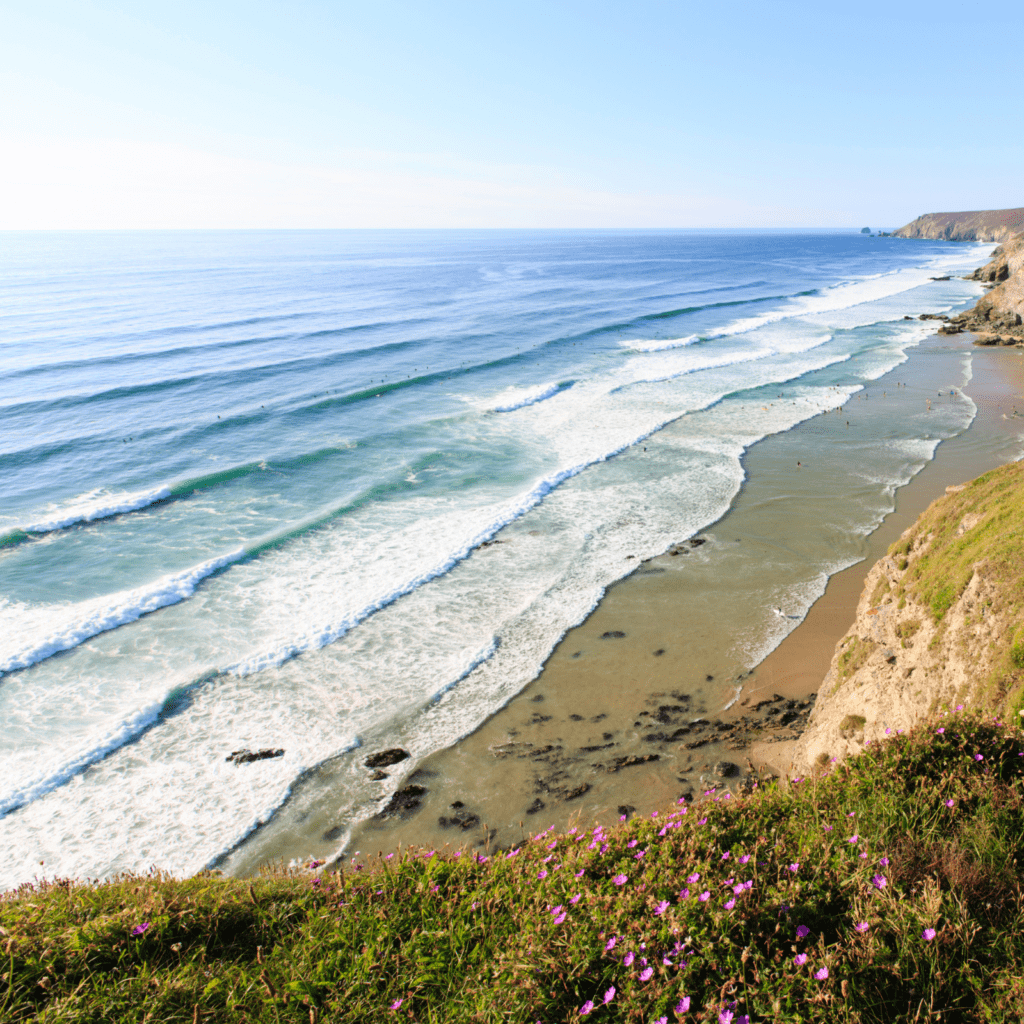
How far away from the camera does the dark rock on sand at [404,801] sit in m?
8.41

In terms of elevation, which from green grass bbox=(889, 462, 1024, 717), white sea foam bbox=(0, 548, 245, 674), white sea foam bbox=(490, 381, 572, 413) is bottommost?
white sea foam bbox=(0, 548, 245, 674)

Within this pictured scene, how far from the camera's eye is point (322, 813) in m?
8.47

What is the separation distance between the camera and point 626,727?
9508 mm

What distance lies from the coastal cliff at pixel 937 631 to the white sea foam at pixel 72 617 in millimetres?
12545

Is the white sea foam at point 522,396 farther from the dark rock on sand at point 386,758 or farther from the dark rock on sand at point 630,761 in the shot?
the dark rock on sand at point 630,761

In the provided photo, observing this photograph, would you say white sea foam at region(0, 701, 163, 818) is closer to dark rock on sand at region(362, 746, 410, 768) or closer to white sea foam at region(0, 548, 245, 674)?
white sea foam at region(0, 548, 245, 674)

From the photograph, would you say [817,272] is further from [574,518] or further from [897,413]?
[574,518]

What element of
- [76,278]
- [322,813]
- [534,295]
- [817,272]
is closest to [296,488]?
[322,813]

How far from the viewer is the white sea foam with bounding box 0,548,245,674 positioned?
39.3 ft

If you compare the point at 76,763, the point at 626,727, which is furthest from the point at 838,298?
the point at 76,763

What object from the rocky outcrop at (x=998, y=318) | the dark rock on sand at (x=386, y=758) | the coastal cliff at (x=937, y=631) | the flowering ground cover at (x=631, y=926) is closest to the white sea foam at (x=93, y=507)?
the dark rock on sand at (x=386, y=758)

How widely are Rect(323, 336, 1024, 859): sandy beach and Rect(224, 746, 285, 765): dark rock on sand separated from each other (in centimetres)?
185

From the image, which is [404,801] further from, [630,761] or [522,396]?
[522,396]

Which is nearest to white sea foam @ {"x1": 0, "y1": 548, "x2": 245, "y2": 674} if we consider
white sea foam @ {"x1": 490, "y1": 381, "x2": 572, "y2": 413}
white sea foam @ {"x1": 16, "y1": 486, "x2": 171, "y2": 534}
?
white sea foam @ {"x1": 16, "y1": 486, "x2": 171, "y2": 534}
